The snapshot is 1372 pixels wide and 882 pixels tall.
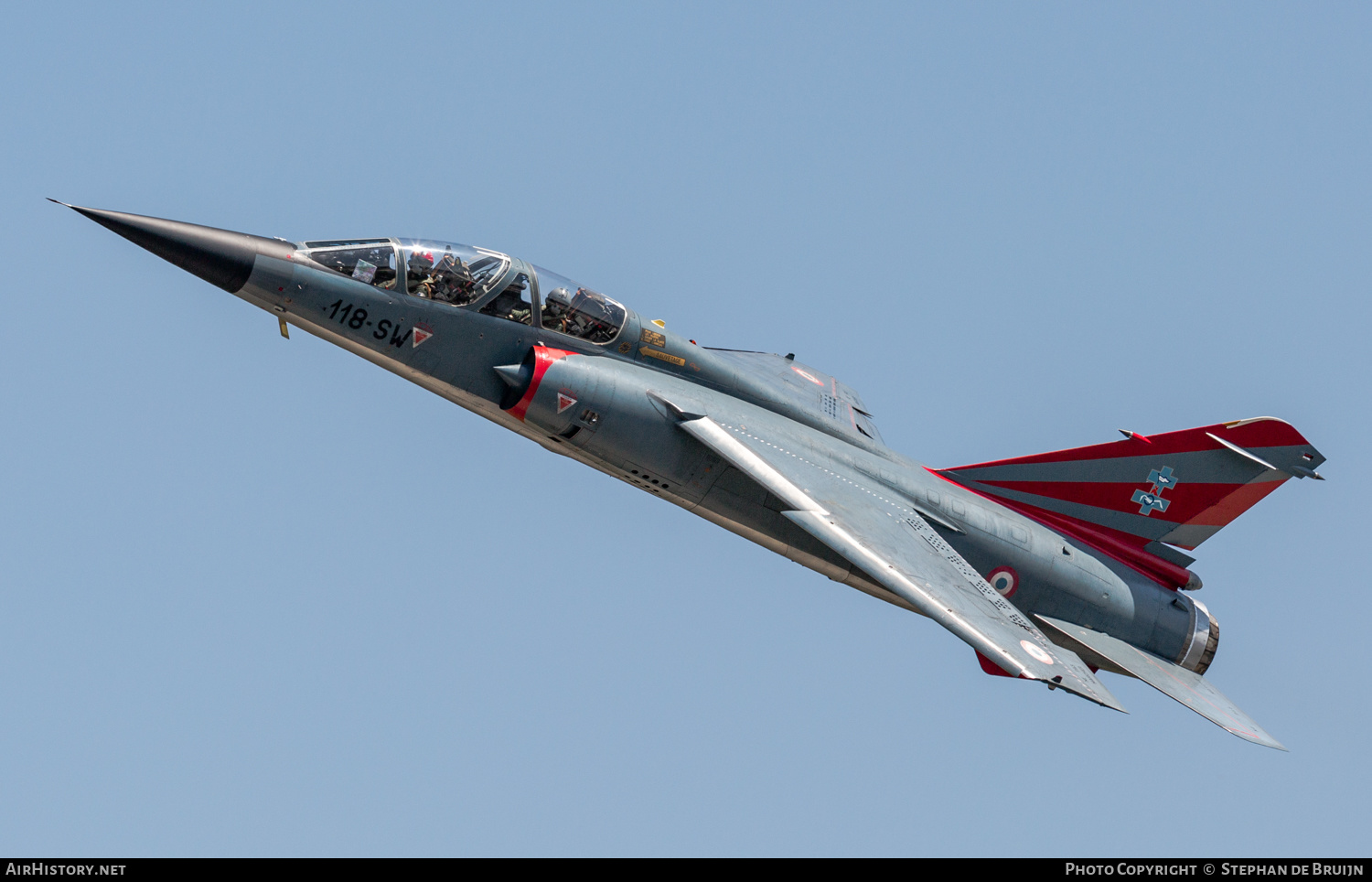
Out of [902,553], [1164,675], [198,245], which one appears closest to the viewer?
[198,245]

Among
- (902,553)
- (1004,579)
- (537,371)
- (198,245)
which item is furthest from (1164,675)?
(198,245)

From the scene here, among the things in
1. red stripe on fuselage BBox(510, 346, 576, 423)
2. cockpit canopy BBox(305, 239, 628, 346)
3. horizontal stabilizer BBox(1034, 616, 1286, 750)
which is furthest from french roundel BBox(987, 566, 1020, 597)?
red stripe on fuselage BBox(510, 346, 576, 423)

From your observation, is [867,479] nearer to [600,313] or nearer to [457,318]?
[600,313]

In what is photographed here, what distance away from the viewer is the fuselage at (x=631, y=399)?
1809cm

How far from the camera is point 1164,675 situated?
2012cm

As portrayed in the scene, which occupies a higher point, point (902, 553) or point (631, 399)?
point (631, 399)

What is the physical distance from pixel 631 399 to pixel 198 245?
533cm

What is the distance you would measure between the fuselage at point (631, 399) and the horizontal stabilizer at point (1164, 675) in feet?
0.72

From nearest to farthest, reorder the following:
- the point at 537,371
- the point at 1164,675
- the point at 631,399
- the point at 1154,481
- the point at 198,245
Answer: the point at 198,245 < the point at 537,371 < the point at 631,399 < the point at 1164,675 < the point at 1154,481

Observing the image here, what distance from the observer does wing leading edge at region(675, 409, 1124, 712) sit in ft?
55.1

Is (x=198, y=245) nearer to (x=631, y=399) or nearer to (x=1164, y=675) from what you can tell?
(x=631, y=399)

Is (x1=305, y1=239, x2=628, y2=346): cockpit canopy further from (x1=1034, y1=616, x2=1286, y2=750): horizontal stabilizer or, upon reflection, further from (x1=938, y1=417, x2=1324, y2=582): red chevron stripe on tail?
(x1=1034, y1=616, x2=1286, y2=750): horizontal stabilizer

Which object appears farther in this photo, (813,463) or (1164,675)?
(1164,675)
